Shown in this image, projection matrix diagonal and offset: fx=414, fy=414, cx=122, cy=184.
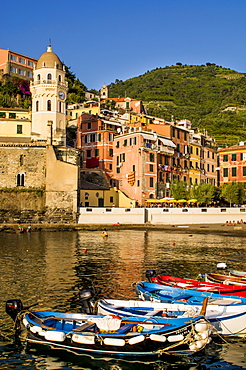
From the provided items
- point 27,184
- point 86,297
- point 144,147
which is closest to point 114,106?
point 144,147

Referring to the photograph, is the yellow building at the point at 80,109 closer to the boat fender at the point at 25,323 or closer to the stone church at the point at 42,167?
the stone church at the point at 42,167

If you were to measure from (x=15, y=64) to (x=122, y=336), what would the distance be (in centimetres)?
11389

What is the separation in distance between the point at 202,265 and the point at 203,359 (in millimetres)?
17464

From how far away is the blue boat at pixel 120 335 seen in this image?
1416cm

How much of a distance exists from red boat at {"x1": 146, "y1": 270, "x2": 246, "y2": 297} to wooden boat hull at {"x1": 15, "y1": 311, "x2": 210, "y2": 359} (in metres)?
5.48

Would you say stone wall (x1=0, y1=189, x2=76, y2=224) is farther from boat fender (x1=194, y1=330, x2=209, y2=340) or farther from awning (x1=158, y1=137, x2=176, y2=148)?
boat fender (x1=194, y1=330, x2=209, y2=340)

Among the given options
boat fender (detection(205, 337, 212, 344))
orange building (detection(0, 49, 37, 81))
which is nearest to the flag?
boat fender (detection(205, 337, 212, 344))

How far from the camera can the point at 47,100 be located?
69438mm

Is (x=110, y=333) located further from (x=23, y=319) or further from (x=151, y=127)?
(x=151, y=127)

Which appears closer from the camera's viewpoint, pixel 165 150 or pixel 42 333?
pixel 42 333

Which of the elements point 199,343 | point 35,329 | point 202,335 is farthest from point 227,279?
point 35,329

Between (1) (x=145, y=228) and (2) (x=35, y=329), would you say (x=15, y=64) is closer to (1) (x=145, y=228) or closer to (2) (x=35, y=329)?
(1) (x=145, y=228)

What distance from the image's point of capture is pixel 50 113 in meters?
69.6

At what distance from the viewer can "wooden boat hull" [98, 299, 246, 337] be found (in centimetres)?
1602
